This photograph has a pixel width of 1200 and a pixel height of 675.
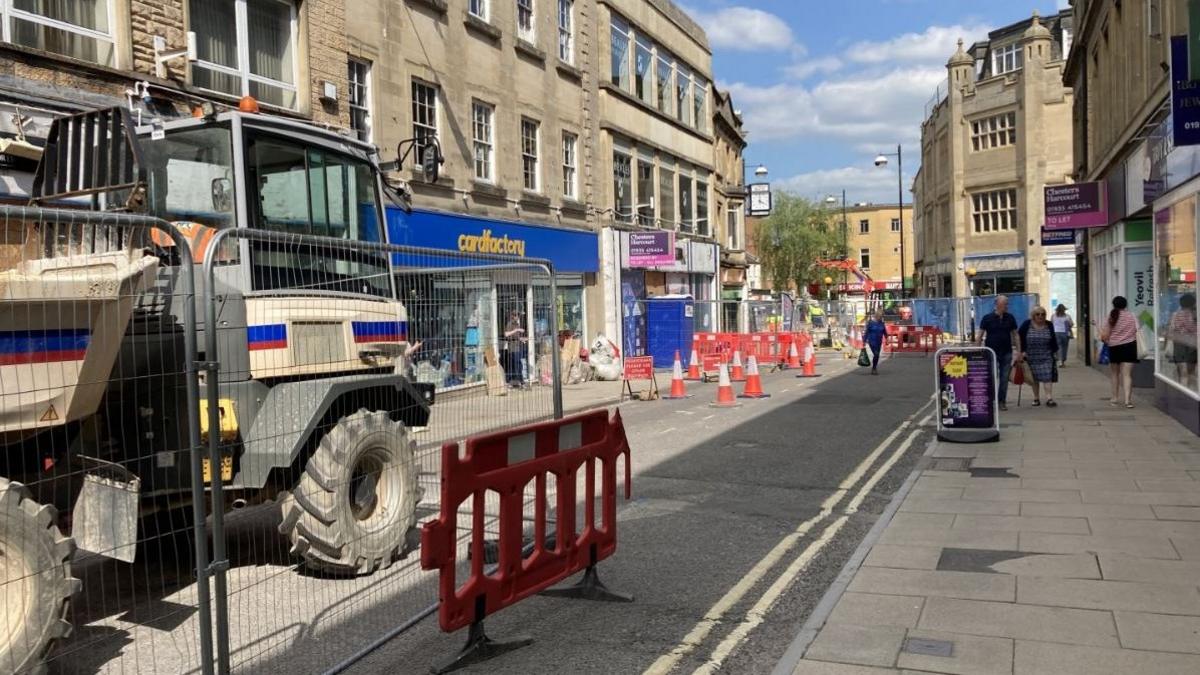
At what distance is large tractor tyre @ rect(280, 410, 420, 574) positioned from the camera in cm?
530

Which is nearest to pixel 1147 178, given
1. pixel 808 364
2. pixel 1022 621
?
pixel 808 364

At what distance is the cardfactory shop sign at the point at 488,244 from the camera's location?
62.3 ft

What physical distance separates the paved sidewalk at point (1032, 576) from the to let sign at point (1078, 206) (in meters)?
10.7

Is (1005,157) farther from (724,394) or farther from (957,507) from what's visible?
(957,507)

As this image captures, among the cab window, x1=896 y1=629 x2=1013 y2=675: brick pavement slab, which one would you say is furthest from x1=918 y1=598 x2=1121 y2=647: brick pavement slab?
the cab window

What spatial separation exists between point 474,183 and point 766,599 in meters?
15.5

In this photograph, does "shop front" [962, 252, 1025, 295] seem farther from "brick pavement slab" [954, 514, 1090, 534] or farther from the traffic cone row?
"brick pavement slab" [954, 514, 1090, 534]

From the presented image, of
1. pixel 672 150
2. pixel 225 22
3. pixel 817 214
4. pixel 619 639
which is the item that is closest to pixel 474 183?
pixel 225 22

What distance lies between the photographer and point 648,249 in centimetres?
2672

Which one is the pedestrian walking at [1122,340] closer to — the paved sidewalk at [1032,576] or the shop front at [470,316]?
the paved sidewalk at [1032,576]

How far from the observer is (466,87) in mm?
19688

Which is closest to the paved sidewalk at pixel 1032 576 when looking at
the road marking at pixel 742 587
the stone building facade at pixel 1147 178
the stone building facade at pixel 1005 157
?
the road marking at pixel 742 587

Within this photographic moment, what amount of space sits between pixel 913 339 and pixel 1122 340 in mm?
19288

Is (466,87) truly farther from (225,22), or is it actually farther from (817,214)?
(817,214)
